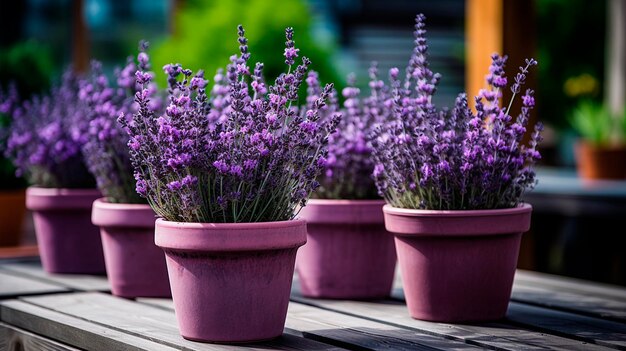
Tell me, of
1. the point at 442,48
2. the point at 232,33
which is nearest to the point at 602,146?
the point at 232,33

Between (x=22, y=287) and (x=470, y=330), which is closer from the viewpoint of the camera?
(x=470, y=330)

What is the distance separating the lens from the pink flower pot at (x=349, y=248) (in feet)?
9.89

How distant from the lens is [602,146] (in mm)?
7230

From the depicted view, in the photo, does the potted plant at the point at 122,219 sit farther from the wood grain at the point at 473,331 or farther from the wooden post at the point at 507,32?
the wooden post at the point at 507,32

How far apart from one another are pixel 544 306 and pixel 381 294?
486 mm

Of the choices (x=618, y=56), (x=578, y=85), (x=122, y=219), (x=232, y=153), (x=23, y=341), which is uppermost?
(x=618, y=56)

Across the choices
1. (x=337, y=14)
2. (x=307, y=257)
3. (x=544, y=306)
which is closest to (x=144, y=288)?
(x=307, y=257)

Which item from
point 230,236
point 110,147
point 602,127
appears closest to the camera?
point 230,236

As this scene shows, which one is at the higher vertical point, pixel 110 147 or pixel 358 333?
pixel 110 147

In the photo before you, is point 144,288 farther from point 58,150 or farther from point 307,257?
point 58,150

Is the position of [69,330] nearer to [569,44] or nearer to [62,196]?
[62,196]

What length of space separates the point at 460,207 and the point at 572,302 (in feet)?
2.02

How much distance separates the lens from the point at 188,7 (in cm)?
786

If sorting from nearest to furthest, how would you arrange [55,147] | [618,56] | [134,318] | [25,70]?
[134,318], [55,147], [25,70], [618,56]
